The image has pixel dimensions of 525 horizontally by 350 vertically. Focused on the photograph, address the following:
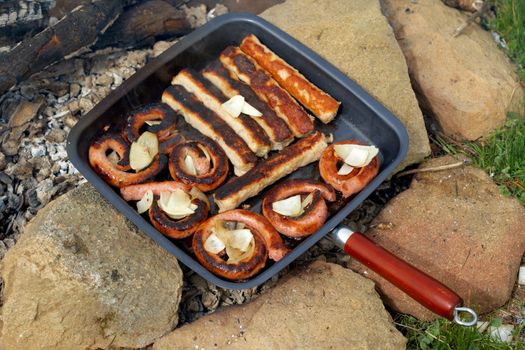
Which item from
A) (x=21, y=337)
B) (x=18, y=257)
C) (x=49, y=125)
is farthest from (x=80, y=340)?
(x=49, y=125)

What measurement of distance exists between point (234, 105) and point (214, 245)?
1.00 metres

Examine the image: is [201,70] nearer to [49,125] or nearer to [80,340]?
[49,125]

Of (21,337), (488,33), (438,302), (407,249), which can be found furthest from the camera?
(488,33)

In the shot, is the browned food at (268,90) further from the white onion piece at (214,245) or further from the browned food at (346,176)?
the white onion piece at (214,245)

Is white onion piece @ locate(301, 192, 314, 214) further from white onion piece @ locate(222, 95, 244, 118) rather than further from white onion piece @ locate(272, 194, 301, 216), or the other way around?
white onion piece @ locate(222, 95, 244, 118)

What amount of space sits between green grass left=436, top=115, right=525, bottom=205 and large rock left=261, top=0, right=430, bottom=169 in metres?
0.43

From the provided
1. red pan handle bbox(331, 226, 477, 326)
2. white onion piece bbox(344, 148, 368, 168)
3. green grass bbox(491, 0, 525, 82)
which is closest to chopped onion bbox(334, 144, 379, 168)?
white onion piece bbox(344, 148, 368, 168)

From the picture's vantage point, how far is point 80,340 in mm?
3152

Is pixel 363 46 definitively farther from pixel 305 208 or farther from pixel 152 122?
pixel 152 122

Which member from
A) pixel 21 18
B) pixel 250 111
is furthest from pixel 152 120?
pixel 21 18

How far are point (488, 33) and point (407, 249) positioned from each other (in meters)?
2.20

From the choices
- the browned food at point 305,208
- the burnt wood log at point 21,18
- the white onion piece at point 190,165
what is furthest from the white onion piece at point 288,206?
the burnt wood log at point 21,18

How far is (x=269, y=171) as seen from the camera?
3.54 metres

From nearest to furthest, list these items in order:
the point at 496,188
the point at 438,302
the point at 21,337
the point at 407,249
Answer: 1. the point at 438,302
2. the point at 21,337
3. the point at 407,249
4. the point at 496,188
